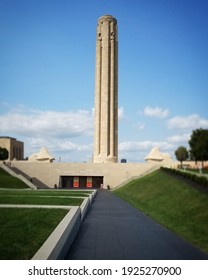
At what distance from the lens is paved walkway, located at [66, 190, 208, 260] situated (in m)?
12.0

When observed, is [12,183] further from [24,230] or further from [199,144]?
[24,230]

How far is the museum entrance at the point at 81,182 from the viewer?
74.2m

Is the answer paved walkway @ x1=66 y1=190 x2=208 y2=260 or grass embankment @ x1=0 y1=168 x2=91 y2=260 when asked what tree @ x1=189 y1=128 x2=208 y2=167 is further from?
grass embankment @ x1=0 y1=168 x2=91 y2=260

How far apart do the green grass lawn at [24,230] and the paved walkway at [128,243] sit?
1.30 metres

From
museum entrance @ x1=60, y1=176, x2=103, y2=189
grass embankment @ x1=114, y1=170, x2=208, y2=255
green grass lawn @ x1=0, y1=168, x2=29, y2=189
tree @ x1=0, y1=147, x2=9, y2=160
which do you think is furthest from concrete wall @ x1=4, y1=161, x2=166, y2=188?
grass embankment @ x1=114, y1=170, x2=208, y2=255

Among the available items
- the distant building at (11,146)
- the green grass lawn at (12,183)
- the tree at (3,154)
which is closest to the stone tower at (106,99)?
the green grass lawn at (12,183)

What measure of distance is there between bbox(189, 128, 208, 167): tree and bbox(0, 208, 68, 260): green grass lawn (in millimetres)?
46623

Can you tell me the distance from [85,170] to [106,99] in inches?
644

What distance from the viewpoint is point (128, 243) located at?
13938 mm

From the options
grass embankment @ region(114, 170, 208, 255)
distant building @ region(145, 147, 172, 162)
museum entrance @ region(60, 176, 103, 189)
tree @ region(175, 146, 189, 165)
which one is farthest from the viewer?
tree @ region(175, 146, 189, 165)

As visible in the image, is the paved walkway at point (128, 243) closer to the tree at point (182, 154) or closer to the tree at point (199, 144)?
the tree at point (199, 144)

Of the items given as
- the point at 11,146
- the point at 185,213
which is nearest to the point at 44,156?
the point at 11,146

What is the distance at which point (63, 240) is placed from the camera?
11.4 meters
